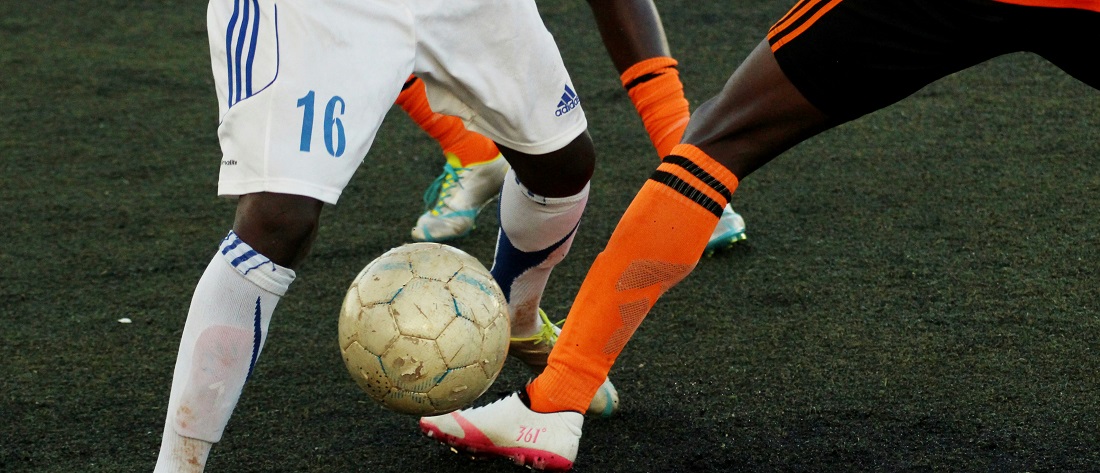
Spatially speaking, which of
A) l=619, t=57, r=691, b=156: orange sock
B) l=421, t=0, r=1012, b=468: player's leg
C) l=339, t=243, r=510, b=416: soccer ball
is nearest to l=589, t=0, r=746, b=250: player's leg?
l=619, t=57, r=691, b=156: orange sock

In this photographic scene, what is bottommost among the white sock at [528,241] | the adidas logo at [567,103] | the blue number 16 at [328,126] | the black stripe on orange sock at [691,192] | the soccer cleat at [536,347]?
the soccer cleat at [536,347]

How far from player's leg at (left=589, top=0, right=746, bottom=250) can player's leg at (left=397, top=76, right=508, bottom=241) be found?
25.5 inches

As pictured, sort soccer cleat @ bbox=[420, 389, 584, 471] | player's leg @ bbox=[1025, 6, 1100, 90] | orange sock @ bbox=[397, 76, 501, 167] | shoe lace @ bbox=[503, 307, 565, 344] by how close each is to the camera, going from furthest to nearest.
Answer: orange sock @ bbox=[397, 76, 501, 167]
shoe lace @ bbox=[503, 307, 565, 344]
soccer cleat @ bbox=[420, 389, 584, 471]
player's leg @ bbox=[1025, 6, 1100, 90]

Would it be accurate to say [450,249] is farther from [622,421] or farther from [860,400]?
[860,400]

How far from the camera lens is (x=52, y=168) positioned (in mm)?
4102

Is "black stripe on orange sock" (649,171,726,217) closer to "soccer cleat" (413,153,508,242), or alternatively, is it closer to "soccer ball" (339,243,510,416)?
"soccer ball" (339,243,510,416)

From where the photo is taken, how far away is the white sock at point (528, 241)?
7.45ft

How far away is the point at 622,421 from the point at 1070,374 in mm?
965

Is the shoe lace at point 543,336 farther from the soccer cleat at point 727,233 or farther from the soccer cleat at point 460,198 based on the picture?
the soccer cleat at point 460,198

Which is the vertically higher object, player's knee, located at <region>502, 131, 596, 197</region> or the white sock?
player's knee, located at <region>502, 131, 596, 197</region>

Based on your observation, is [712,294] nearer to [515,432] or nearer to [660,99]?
[660,99]

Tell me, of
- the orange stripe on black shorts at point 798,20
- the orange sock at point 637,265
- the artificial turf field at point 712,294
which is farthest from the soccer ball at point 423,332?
the orange stripe on black shorts at point 798,20

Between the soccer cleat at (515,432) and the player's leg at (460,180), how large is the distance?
123 cm

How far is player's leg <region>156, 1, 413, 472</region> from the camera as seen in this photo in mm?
1754
